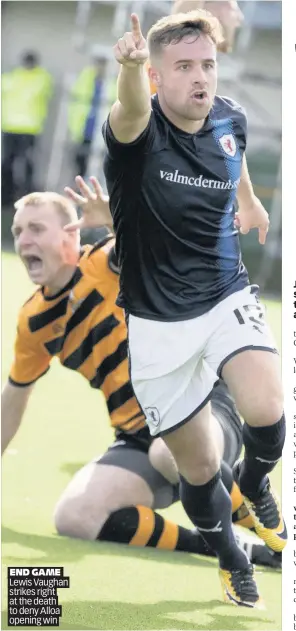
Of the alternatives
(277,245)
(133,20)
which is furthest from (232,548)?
(277,245)

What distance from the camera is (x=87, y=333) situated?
4211mm

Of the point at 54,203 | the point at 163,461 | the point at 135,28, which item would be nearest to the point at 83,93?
the point at 54,203

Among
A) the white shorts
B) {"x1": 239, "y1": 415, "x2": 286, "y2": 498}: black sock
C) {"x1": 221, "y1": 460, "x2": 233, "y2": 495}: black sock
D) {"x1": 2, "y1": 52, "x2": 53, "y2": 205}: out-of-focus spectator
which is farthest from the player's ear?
{"x1": 2, "y1": 52, "x2": 53, "y2": 205}: out-of-focus spectator

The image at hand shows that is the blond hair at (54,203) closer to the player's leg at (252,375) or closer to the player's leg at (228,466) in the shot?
the player's leg at (228,466)

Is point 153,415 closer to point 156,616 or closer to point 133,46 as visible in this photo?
point 156,616

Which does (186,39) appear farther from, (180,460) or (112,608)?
(112,608)

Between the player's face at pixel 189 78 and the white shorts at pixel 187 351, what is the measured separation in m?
0.53

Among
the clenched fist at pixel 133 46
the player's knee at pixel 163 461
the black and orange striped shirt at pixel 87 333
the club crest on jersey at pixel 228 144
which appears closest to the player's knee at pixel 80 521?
the player's knee at pixel 163 461

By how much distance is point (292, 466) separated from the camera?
3527 mm

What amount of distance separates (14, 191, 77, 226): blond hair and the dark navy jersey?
776 mm

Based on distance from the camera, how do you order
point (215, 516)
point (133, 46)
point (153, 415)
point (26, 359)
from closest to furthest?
point (133, 46) → point (153, 415) → point (215, 516) → point (26, 359)

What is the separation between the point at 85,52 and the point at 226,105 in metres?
8.44

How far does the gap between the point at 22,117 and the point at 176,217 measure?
867cm

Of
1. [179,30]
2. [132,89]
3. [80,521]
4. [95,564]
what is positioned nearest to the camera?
[132,89]
